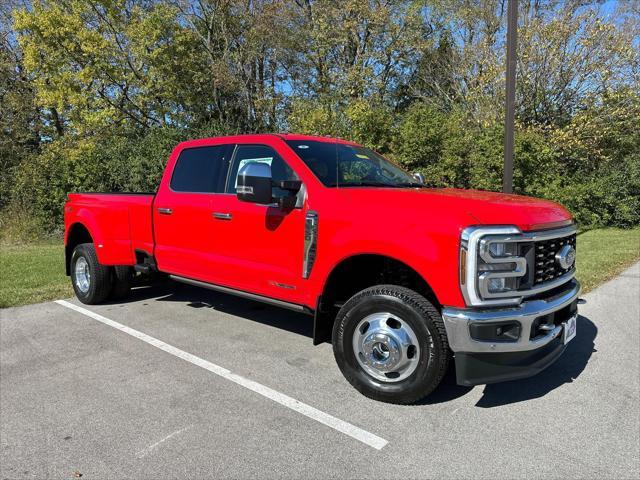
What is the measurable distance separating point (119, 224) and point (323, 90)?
15.8 m

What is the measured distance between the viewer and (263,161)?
4402 millimetres

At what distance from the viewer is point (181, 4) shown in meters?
20.5

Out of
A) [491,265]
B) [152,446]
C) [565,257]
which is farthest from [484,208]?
[152,446]

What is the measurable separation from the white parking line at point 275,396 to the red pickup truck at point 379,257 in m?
0.40

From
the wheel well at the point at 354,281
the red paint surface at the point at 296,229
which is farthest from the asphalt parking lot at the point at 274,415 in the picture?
the red paint surface at the point at 296,229

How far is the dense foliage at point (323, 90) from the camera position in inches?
532

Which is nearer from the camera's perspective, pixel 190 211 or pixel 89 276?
pixel 190 211

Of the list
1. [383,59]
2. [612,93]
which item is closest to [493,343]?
[612,93]

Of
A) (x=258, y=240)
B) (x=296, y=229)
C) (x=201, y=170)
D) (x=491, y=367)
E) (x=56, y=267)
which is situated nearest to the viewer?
(x=491, y=367)

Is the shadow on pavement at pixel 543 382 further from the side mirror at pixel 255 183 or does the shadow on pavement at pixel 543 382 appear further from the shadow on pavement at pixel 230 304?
the side mirror at pixel 255 183

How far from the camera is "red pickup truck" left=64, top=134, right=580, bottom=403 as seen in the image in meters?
2.99

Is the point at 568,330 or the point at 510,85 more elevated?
the point at 510,85

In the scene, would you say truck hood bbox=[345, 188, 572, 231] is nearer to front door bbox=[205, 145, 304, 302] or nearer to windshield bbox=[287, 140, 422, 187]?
windshield bbox=[287, 140, 422, 187]

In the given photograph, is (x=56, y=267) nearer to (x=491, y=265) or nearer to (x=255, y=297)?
(x=255, y=297)
